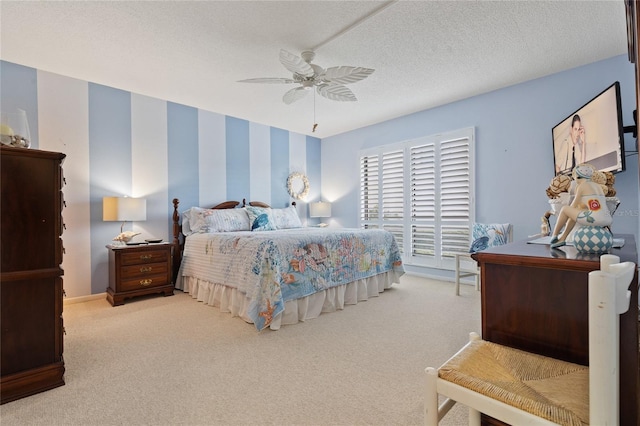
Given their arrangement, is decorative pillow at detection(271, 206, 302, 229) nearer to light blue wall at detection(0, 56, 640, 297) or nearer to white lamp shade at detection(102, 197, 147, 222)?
light blue wall at detection(0, 56, 640, 297)

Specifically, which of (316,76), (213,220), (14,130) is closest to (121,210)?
(213,220)

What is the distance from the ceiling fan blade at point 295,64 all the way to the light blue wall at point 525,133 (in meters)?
2.65

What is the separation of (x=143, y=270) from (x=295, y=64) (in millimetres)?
2876

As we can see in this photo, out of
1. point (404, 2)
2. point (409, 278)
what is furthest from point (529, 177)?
point (404, 2)

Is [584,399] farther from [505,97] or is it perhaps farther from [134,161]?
[134,161]

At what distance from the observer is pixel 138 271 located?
353 centimetres

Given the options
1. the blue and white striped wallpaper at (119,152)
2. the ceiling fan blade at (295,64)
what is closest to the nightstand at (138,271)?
the blue and white striped wallpaper at (119,152)

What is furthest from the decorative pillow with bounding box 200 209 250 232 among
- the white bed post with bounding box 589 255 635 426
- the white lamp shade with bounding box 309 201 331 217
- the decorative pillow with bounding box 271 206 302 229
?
the white bed post with bounding box 589 255 635 426

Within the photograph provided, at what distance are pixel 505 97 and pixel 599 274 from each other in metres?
4.07

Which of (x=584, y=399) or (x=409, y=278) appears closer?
(x=584, y=399)

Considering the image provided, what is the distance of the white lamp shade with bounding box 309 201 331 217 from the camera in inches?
232

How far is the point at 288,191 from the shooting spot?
576cm

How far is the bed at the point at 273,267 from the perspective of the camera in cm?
272

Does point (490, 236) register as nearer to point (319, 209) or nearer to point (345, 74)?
point (345, 74)
